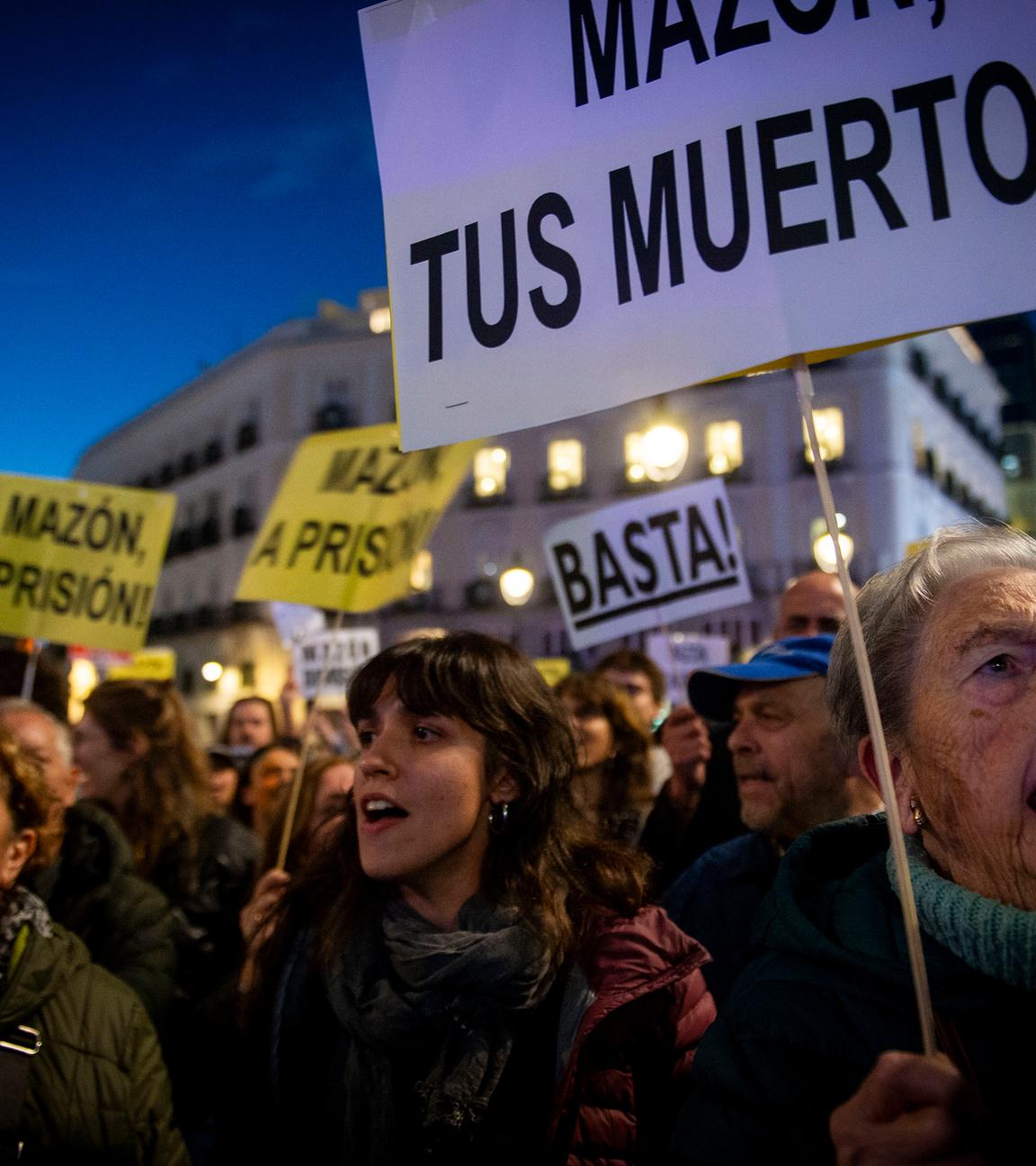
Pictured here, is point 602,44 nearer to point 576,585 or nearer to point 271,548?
point 271,548

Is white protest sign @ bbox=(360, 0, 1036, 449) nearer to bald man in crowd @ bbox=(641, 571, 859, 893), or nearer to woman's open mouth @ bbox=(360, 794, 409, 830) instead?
woman's open mouth @ bbox=(360, 794, 409, 830)

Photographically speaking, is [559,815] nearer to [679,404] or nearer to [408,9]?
[408,9]

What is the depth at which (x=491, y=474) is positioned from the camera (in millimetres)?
36188

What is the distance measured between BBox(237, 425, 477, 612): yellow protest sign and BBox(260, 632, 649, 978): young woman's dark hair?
260cm

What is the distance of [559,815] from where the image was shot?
8.65 feet

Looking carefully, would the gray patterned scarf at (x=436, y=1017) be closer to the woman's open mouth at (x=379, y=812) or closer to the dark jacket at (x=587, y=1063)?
the dark jacket at (x=587, y=1063)

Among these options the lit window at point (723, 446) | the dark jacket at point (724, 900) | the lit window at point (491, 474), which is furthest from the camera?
the lit window at point (491, 474)

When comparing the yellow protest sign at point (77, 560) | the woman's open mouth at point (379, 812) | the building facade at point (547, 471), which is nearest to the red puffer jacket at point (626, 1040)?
the woman's open mouth at point (379, 812)

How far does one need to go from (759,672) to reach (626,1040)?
1164 mm

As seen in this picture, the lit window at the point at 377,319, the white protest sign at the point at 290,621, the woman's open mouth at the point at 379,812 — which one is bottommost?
the woman's open mouth at the point at 379,812

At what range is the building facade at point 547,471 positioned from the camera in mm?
33375

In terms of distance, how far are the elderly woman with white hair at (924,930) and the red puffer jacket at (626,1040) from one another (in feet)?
2.08

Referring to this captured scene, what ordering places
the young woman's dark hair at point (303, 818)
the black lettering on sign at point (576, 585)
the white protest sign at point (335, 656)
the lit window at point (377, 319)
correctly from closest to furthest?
1. the young woman's dark hair at point (303, 818)
2. the black lettering on sign at point (576, 585)
3. the white protest sign at point (335, 656)
4. the lit window at point (377, 319)

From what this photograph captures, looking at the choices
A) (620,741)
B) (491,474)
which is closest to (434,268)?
(620,741)
